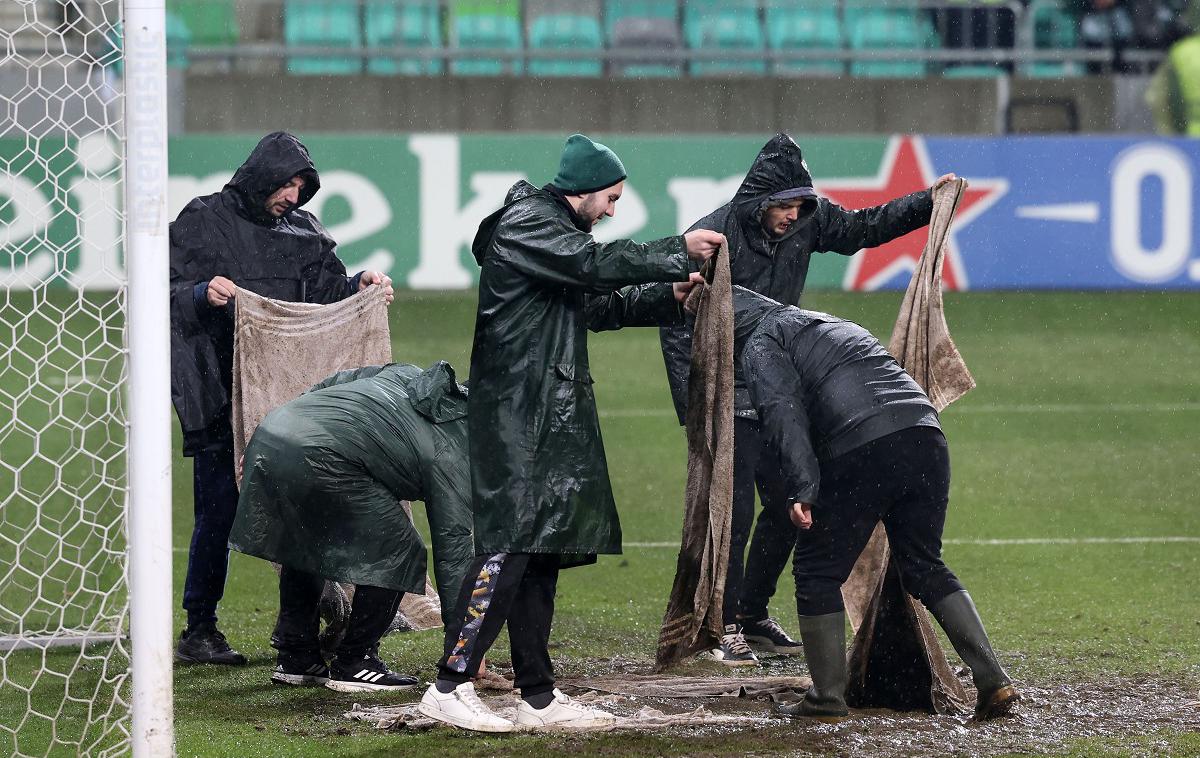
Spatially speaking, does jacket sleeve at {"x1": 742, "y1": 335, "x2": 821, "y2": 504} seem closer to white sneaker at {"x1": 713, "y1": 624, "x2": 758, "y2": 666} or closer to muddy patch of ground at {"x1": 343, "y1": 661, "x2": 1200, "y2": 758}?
muddy patch of ground at {"x1": 343, "y1": 661, "x2": 1200, "y2": 758}

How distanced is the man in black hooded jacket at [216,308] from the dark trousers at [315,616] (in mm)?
390

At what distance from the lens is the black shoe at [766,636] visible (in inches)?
232

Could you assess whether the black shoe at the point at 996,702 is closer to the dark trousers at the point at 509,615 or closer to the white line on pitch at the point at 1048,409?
the dark trousers at the point at 509,615

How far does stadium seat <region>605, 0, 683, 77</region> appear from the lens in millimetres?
19312

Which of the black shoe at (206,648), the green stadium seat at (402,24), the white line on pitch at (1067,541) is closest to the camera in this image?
the black shoe at (206,648)

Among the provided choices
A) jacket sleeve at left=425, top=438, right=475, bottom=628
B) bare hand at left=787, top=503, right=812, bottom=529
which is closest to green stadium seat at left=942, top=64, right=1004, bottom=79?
jacket sleeve at left=425, top=438, right=475, bottom=628

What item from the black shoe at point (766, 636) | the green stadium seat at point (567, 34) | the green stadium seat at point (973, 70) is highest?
the green stadium seat at point (567, 34)

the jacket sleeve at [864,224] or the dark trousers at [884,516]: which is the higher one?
the jacket sleeve at [864,224]

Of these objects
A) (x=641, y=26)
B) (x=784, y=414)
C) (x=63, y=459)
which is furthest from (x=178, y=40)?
(x=784, y=414)

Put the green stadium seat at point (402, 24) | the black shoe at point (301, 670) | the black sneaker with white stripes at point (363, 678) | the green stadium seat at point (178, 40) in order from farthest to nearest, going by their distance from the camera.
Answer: the green stadium seat at point (402, 24), the green stadium seat at point (178, 40), the black shoe at point (301, 670), the black sneaker with white stripes at point (363, 678)

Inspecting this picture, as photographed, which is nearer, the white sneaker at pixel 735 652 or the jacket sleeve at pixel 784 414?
the jacket sleeve at pixel 784 414

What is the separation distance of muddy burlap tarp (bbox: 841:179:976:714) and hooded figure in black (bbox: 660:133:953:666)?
1.97ft

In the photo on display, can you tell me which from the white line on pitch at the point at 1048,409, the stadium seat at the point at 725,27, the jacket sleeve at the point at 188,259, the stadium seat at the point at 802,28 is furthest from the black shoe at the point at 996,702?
the stadium seat at the point at 802,28

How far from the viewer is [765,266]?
5805 mm
